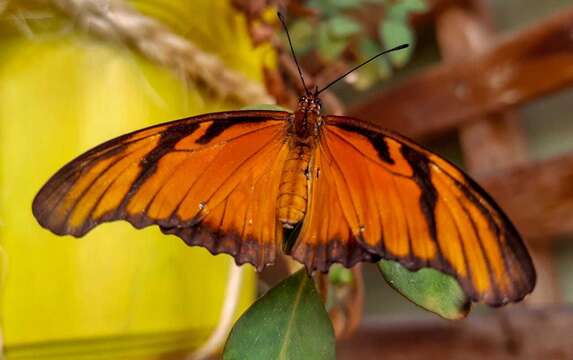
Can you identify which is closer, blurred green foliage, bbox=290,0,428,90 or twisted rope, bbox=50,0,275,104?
twisted rope, bbox=50,0,275,104

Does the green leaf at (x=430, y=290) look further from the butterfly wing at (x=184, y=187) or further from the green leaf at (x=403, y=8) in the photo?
the green leaf at (x=403, y=8)

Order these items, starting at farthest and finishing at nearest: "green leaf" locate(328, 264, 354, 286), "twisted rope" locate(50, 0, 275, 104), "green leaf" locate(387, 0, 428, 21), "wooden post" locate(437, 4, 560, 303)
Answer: "wooden post" locate(437, 4, 560, 303)
"green leaf" locate(387, 0, 428, 21)
"green leaf" locate(328, 264, 354, 286)
"twisted rope" locate(50, 0, 275, 104)

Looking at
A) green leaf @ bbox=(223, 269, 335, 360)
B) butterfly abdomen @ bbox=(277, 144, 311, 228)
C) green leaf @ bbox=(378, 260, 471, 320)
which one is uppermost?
butterfly abdomen @ bbox=(277, 144, 311, 228)

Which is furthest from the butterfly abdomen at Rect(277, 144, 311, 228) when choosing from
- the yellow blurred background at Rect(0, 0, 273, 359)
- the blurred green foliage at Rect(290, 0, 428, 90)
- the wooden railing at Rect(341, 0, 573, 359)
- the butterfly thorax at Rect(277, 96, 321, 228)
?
the wooden railing at Rect(341, 0, 573, 359)

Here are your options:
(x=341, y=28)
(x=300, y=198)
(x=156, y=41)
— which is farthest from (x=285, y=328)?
(x=341, y=28)

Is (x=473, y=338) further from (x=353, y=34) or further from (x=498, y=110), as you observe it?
(x=353, y=34)

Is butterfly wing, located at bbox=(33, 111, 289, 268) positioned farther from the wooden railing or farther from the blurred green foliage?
the wooden railing
